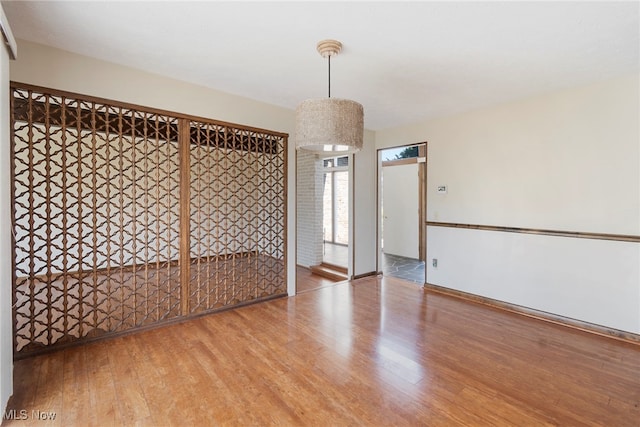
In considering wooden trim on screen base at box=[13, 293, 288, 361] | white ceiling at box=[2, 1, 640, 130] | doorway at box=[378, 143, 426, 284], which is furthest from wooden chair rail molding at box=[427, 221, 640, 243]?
wooden trim on screen base at box=[13, 293, 288, 361]

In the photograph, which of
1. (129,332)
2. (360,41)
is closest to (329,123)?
(360,41)

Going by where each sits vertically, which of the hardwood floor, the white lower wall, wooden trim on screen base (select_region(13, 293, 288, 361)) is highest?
the white lower wall

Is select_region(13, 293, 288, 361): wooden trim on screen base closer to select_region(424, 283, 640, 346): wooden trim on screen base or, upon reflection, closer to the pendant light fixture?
the pendant light fixture

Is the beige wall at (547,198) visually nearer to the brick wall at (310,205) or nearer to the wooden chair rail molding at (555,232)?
the wooden chair rail molding at (555,232)

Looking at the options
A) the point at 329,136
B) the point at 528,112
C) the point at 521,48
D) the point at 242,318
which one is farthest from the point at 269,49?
the point at 528,112

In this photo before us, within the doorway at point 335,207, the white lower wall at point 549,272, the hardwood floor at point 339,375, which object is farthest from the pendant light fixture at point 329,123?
the doorway at point 335,207

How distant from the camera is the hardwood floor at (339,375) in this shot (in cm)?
184

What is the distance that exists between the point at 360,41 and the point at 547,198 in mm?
2692

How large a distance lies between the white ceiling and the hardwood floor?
97.0 inches

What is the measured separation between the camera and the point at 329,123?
2.05 m

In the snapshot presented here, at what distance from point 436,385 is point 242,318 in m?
2.01

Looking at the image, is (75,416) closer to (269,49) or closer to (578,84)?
(269,49)

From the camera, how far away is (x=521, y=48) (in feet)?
7.86

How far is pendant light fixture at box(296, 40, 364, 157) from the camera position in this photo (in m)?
2.05
